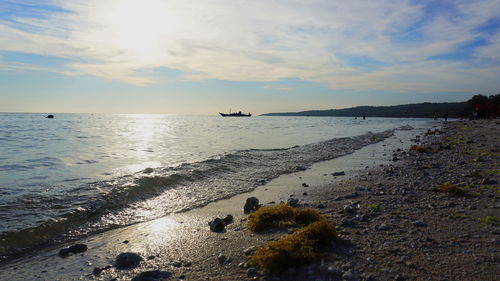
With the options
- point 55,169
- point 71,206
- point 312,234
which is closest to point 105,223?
point 71,206

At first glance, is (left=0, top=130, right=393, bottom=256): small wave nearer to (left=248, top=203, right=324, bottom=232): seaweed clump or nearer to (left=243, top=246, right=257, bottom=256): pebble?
(left=248, top=203, right=324, bottom=232): seaweed clump

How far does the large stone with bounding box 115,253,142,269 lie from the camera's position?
5.68 metres

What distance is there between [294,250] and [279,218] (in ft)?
7.20

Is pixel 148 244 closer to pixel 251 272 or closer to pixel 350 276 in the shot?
pixel 251 272

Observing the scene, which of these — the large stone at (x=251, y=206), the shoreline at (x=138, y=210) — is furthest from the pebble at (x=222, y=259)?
the shoreline at (x=138, y=210)

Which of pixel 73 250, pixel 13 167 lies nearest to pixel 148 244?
pixel 73 250

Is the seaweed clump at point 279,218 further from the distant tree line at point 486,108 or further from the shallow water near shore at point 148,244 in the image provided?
the distant tree line at point 486,108

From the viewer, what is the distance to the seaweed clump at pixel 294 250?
16.4ft

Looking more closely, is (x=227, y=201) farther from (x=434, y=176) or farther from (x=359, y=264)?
(x=434, y=176)

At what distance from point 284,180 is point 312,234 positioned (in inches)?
345

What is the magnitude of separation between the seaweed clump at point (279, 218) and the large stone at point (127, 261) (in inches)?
100

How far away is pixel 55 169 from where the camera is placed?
1622 cm

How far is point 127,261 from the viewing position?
5.72 metres

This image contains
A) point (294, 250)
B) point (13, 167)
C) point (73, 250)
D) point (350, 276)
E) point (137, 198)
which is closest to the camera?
point (350, 276)
